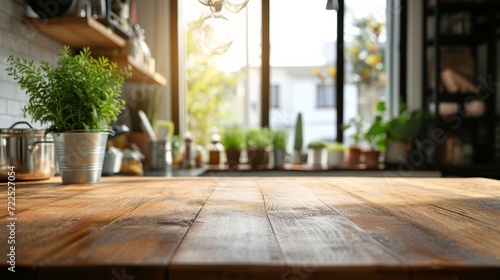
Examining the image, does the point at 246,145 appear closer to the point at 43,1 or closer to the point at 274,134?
the point at 274,134

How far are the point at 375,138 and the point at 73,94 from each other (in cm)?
283

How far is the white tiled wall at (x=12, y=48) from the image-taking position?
1.86m

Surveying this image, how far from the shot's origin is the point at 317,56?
4.03 metres

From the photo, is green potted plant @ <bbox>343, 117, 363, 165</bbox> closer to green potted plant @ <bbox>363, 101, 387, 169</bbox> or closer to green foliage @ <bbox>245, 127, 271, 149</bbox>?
green potted plant @ <bbox>363, 101, 387, 169</bbox>

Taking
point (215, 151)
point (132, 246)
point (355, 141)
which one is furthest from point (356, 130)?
point (132, 246)

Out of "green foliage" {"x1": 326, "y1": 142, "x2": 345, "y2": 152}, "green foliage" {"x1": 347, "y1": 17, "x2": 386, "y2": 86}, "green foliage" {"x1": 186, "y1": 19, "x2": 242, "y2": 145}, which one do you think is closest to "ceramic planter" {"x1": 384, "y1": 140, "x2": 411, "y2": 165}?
"green foliage" {"x1": 326, "y1": 142, "x2": 345, "y2": 152}

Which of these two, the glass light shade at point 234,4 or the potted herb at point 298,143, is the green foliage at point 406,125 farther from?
the glass light shade at point 234,4

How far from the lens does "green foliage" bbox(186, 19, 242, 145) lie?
13.3 feet

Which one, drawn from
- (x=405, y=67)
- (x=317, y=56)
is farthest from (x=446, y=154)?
(x=317, y=56)

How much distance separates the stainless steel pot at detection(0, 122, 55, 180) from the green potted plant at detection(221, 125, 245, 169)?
6.66ft

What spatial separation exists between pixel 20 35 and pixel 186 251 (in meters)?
1.76

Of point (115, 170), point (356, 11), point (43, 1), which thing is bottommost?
point (115, 170)

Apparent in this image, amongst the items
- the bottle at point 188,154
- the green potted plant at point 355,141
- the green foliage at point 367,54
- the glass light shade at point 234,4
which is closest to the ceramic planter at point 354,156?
the green potted plant at point 355,141

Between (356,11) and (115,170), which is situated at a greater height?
(356,11)
